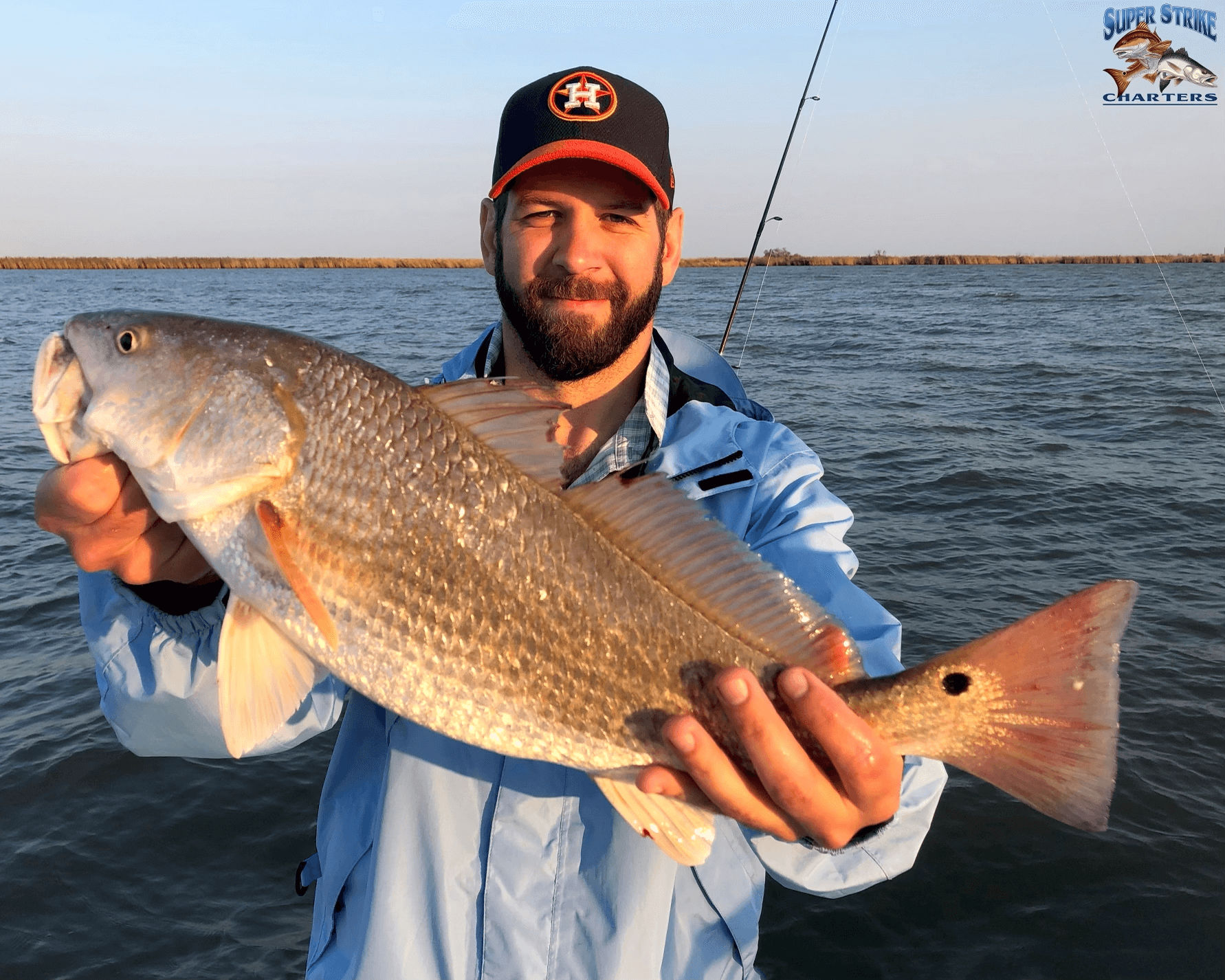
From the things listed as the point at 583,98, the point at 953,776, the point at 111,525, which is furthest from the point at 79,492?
the point at 953,776

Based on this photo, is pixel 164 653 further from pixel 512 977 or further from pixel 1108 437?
pixel 1108 437

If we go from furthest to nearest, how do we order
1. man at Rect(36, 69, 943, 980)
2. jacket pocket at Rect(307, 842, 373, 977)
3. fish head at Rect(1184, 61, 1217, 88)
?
1. fish head at Rect(1184, 61, 1217, 88)
2. jacket pocket at Rect(307, 842, 373, 977)
3. man at Rect(36, 69, 943, 980)

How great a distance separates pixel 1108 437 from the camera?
13.7 meters

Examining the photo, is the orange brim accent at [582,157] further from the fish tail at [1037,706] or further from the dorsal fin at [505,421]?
the fish tail at [1037,706]

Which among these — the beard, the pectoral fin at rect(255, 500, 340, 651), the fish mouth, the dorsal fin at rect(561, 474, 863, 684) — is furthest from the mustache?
the fish mouth

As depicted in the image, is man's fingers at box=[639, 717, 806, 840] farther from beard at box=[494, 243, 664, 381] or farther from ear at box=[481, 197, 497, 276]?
ear at box=[481, 197, 497, 276]

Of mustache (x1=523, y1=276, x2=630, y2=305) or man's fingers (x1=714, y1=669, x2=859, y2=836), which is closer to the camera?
man's fingers (x1=714, y1=669, x2=859, y2=836)

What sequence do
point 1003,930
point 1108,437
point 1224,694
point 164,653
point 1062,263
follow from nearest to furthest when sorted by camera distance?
point 164,653 < point 1003,930 < point 1224,694 < point 1108,437 < point 1062,263

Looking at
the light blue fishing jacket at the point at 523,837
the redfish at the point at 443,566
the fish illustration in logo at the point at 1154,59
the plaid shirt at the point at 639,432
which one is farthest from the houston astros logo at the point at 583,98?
the fish illustration in logo at the point at 1154,59

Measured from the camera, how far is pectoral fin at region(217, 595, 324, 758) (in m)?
2.03

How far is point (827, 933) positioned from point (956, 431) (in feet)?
36.5

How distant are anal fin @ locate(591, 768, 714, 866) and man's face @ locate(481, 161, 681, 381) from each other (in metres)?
1.45

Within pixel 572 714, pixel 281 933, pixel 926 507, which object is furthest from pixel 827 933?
pixel 926 507

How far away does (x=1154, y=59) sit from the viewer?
20000 millimetres
